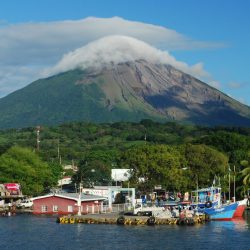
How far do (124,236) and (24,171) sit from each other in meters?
42.6

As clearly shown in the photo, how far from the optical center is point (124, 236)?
2188 inches

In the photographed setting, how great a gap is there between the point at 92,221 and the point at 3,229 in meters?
8.85

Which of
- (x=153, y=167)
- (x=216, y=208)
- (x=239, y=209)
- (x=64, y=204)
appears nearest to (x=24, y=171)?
(x=64, y=204)

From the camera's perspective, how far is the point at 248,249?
48750 mm

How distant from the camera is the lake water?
50.8 m

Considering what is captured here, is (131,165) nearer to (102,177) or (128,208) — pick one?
(128,208)

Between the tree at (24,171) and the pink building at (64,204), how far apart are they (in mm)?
13529

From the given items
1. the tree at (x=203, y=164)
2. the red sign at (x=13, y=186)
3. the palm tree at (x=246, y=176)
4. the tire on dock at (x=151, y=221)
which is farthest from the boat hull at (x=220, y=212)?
the red sign at (x=13, y=186)

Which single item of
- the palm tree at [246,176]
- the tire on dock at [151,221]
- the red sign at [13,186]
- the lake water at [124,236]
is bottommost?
the lake water at [124,236]

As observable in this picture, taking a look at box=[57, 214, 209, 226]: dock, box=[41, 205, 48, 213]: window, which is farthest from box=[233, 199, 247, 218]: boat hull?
box=[41, 205, 48, 213]: window

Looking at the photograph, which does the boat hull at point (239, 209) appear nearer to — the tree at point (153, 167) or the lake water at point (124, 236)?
the lake water at point (124, 236)

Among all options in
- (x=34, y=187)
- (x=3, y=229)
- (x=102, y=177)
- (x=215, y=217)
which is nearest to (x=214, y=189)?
(x=215, y=217)

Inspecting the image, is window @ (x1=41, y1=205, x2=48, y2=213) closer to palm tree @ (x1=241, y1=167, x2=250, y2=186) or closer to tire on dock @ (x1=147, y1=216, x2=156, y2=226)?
tire on dock @ (x1=147, y1=216, x2=156, y2=226)

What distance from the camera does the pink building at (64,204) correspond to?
80.0 metres
